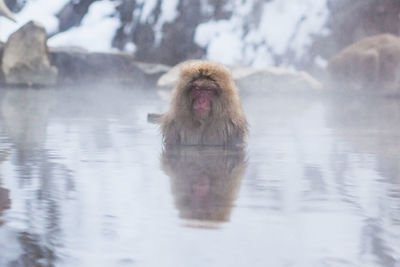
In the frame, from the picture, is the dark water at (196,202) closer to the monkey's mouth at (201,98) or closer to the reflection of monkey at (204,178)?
the reflection of monkey at (204,178)

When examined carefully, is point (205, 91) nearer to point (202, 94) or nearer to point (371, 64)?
point (202, 94)

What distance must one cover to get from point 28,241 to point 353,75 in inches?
440

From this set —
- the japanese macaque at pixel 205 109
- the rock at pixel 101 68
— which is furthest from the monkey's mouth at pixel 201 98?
the rock at pixel 101 68

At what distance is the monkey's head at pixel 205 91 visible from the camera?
3.45 metres

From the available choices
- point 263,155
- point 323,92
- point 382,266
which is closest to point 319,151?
point 263,155

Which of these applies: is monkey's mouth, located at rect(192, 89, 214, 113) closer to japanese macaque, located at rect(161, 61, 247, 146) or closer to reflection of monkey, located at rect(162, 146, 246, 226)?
japanese macaque, located at rect(161, 61, 247, 146)

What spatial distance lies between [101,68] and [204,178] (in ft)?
39.7

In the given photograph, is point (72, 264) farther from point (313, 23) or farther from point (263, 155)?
point (313, 23)

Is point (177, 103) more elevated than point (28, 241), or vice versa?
point (177, 103)

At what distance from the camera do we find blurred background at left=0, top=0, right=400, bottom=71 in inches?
591

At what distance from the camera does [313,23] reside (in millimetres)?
15508

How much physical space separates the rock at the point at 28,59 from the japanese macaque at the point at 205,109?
9.32m

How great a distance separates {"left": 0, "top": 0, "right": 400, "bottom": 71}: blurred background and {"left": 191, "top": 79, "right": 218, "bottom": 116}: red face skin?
1155 cm

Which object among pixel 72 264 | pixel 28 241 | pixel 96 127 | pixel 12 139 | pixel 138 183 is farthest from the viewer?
pixel 96 127
